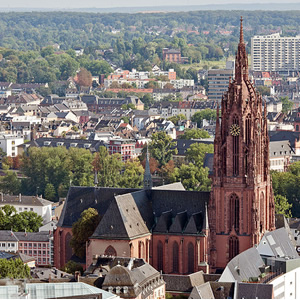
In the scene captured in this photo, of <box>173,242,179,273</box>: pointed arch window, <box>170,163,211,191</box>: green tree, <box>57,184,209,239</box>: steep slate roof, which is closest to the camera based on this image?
<box>57,184,209,239</box>: steep slate roof

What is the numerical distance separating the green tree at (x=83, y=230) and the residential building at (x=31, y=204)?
3302 centimetres

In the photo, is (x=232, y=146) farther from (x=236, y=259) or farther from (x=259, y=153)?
(x=236, y=259)

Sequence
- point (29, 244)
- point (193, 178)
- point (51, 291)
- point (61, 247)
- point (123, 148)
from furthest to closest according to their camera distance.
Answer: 1. point (123, 148)
2. point (193, 178)
3. point (29, 244)
4. point (61, 247)
5. point (51, 291)

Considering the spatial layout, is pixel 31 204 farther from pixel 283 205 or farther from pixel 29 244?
pixel 283 205

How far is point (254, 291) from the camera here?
82375 millimetres

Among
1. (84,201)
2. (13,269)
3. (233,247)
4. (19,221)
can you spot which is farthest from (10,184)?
(13,269)

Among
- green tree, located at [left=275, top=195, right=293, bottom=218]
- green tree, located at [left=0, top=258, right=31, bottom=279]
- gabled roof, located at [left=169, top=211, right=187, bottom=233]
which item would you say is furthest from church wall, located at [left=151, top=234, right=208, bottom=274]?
green tree, located at [left=275, top=195, right=293, bottom=218]

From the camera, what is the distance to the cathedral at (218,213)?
3767 inches

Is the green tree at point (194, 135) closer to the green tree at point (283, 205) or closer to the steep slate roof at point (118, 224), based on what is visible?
the green tree at point (283, 205)

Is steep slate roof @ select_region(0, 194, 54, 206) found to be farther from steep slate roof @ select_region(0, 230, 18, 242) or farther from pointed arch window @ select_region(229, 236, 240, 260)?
pointed arch window @ select_region(229, 236, 240, 260)

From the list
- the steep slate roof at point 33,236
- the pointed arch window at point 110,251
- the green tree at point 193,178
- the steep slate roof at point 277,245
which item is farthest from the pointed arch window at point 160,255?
the green tree at point 193,178

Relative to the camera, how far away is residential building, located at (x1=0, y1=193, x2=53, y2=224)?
13338cm

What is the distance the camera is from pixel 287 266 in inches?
3597

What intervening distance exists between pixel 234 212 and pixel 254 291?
1461 centimetres
